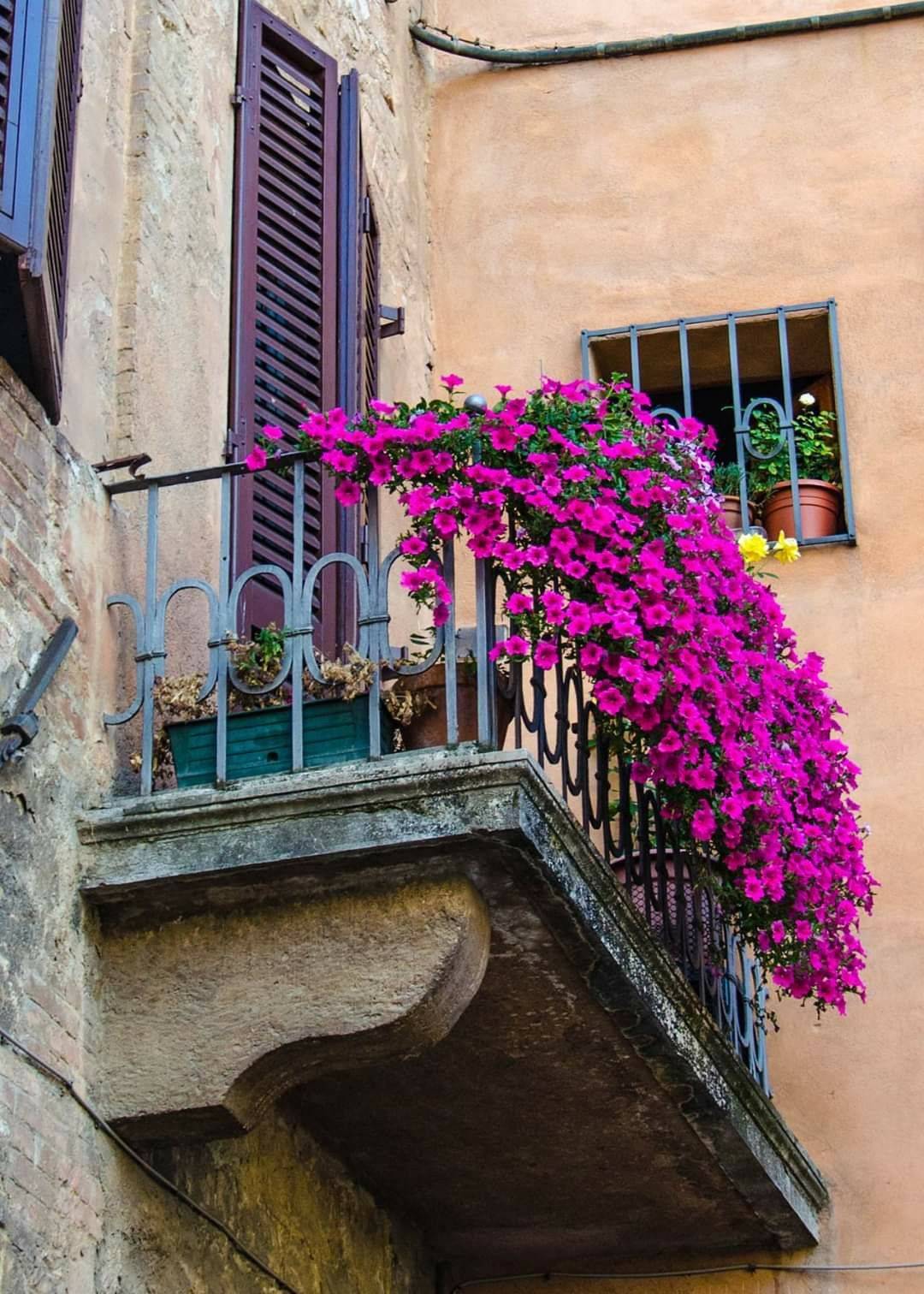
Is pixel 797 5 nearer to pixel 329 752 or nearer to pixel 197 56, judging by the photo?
pixel 197 56

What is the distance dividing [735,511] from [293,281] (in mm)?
2377

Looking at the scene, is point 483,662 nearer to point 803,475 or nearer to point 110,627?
point 110,627

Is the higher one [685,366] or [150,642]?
[685,366]

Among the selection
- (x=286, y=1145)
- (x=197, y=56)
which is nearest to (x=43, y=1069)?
(x=286, y=1145)

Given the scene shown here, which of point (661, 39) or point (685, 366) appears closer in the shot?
point (685, 366)

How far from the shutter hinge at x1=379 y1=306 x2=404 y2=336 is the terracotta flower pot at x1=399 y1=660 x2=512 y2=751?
316 centimetres

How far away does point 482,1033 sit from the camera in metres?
5.76

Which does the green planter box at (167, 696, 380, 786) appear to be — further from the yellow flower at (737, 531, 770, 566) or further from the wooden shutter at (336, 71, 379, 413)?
the yellow flower at (737, 531, 770, 566)

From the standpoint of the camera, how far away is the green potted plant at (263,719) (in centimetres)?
523

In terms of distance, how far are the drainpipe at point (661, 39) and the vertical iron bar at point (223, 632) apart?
438 centimetres

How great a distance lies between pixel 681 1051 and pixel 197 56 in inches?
130

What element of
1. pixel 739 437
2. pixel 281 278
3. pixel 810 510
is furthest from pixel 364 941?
pixel 739 437

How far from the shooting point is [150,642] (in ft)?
18.0

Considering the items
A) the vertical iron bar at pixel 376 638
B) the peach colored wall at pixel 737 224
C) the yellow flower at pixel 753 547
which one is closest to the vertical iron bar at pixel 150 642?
the vertical iron bar at pixel 376 638
